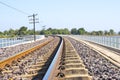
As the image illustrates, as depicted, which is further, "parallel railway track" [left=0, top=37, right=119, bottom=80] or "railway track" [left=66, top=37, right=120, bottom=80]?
"railway track" [left=66, top=37, right=120, bottom=80]

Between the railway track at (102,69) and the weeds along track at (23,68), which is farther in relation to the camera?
the railway track at (102,69)

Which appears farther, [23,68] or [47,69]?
[23,68]

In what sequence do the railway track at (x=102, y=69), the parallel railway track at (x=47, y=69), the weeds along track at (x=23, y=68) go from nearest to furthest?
the parallel railway track at (x=47, y=69) < the weeds along track at (x=23, y=68) < the railway track at (x=102, y=69)

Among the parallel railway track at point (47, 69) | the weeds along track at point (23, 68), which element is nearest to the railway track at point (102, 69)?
the parallel railway track at point (47, 69)

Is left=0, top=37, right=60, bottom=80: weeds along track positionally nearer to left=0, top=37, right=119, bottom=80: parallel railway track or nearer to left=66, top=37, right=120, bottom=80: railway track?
left=0, top=37, right=119, bottom=80: parallel railway track

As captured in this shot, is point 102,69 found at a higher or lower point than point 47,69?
lower

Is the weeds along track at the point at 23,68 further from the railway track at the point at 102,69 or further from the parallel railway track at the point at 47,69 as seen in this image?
the railway track at the point at 102,69

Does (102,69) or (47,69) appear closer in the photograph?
(47,69)

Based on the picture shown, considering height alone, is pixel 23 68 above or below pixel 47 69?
below

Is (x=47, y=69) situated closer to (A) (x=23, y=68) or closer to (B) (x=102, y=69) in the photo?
(A) (x=23, y=68)

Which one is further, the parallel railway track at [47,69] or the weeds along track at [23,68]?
the weeds along track at [23,68]

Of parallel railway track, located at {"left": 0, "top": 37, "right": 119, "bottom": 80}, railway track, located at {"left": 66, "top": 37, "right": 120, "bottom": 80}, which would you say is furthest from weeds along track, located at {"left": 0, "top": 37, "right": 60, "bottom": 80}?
railway track, located at {"left": 66, "top": 37, "right": 120, "bottom": 80}

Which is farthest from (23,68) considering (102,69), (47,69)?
(102,69)

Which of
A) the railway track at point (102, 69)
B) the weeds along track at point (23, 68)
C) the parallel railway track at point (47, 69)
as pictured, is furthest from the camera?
the railway track at point (102, 69)
